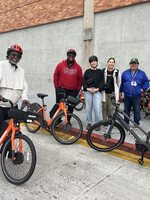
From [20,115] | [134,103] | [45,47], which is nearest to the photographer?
[20,115]

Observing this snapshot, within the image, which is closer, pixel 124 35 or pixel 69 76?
pixel 69 76

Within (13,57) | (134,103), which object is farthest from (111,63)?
(13,57)

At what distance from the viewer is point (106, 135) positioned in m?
4.51

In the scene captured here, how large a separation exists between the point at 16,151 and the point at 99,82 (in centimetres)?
258

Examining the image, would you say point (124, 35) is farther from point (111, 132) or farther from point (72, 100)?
point (111, 132)

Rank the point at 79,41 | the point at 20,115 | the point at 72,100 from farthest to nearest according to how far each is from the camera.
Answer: the point at 79,41
the point at 72,100
the point at 20,115

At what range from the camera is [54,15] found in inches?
412

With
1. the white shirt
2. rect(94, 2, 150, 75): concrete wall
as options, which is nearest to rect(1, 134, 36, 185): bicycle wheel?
the white shirt

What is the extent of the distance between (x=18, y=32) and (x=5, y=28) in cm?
114

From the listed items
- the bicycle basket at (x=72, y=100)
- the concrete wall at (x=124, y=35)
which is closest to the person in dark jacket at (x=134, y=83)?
the bicycle basket at (x=72, y=100)

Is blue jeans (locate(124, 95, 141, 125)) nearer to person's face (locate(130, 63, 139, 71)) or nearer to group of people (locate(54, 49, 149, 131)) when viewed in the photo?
group of people (locate(54, 49, 149, 131))

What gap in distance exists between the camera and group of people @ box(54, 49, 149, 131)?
5.29m

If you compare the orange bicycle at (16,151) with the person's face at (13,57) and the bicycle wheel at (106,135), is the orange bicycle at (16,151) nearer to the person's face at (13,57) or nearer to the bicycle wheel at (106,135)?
the person's face at (13,57)

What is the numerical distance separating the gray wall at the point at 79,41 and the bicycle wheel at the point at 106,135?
356 cm
